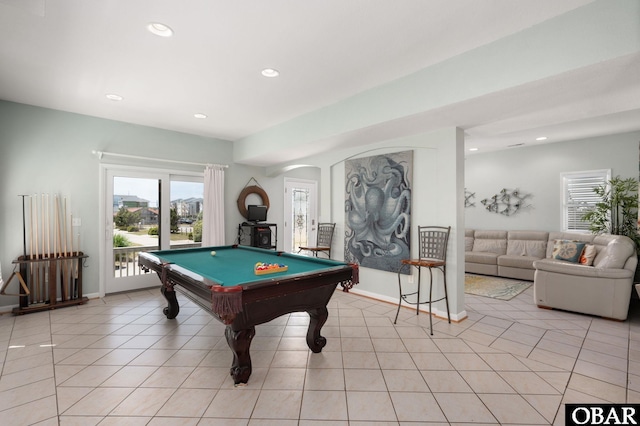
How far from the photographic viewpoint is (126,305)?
163 inches

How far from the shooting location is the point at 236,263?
3102 mm

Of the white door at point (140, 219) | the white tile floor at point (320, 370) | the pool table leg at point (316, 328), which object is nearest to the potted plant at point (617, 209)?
the white tile floor at point (320, 370)

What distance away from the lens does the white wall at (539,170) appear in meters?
5.25

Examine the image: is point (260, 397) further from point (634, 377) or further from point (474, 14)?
point (474, 14)

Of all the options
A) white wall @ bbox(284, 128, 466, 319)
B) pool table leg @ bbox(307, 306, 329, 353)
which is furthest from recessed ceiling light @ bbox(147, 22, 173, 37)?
white wall @ bbox(284, 128, 466, 319)

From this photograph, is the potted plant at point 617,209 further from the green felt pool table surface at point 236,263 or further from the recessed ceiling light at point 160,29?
the recessed ceiling light at point 160,29

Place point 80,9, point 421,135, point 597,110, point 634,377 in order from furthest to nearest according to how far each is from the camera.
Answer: point 421,135 → point 597,110 → point 634,377 → point 80,9

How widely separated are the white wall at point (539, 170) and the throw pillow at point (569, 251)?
1.47m

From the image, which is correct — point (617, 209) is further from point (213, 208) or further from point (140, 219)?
point (140, 219)

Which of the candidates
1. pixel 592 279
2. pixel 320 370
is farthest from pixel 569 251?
pixel 320 370

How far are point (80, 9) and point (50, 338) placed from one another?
121 inches

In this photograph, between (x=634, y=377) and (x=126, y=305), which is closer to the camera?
(x=634, y=377)

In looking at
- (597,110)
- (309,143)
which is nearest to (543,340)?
(597,110)

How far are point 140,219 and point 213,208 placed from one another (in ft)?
3.90
